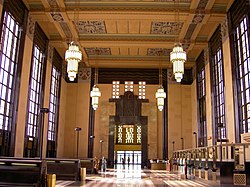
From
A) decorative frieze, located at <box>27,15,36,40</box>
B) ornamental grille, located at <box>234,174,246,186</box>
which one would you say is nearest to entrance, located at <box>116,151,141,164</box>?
decorative frieze, located at <box>27,15,36,40</box>

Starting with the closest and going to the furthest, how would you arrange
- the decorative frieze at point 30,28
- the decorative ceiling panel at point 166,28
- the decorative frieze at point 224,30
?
the decorative frieze at point 224,30, the decorative frieze at point 30,28, the decorative ceiling panel at point 166,28

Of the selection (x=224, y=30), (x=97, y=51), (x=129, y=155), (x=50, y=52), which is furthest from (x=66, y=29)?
(x=129, y=155)

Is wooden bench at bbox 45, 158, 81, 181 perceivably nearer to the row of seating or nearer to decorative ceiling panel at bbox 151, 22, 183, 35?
the row of seating

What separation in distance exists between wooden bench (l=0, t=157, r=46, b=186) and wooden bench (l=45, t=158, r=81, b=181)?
477cm

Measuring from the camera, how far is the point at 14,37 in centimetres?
1455

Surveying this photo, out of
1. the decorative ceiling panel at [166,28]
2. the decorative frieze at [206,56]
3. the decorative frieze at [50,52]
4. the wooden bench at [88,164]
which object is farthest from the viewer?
the decorative frieze at [50,52]

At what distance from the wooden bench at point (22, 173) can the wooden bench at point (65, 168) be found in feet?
15.6

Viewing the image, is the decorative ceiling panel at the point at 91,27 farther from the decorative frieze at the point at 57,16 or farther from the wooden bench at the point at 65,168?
the wooden bench at the point at 65,168

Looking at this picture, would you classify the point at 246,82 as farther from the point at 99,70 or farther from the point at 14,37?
the point at 99,70

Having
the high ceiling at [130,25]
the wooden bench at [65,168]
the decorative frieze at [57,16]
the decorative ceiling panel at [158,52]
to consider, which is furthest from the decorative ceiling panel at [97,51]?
the wooden bench at [65,168]

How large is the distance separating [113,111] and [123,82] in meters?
2.50

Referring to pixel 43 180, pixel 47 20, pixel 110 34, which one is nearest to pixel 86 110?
pixel 110 34

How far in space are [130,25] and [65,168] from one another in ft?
29.3

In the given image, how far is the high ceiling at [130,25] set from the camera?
15180mm
